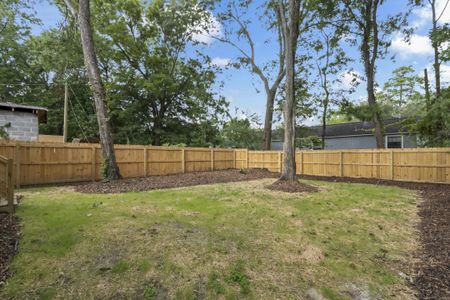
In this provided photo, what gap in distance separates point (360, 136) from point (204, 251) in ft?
61.6

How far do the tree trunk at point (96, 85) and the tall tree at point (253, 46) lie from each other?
435 inches

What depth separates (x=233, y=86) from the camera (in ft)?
74.6

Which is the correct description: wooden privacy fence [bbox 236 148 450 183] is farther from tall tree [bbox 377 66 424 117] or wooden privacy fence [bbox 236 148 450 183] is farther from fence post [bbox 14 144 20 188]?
tall tree [bbox 377 66 424 117]

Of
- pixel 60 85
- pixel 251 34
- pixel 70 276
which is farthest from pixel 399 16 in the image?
pixel 60 85

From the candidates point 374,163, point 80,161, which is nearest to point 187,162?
point 80,161

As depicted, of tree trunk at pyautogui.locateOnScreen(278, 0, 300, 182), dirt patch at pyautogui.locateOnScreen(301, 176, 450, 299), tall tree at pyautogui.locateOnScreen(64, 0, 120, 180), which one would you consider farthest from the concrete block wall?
dirt patch at pyautogui.locateOnScreen(301, 176, 450, 299)

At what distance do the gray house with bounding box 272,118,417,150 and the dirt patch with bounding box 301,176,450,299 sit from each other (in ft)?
38.7

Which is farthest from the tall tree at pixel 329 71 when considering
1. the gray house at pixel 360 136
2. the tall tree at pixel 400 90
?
the tall tree at pixel 400 90

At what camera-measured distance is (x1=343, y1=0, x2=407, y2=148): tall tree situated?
13.0m

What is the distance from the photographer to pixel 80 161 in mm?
9258

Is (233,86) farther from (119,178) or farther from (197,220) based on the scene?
(197,220)

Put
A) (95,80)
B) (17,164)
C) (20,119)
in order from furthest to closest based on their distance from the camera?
(20,119) < (95,80) < (17,164)

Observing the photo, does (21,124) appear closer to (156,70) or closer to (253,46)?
(156,70)

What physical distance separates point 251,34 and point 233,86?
4992 millimetres
